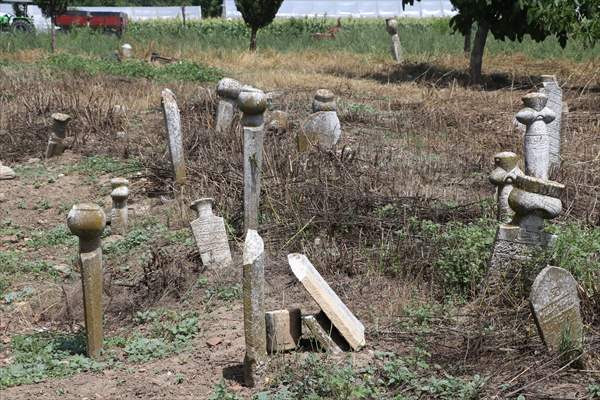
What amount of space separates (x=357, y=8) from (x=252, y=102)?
163 feet

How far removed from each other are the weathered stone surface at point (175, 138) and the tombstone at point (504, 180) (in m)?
3.21

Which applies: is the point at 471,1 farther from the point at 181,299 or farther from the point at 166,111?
the point at 181,299

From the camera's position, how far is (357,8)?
180ft

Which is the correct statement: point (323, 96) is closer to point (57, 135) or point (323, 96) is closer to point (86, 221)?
point (57, 135)

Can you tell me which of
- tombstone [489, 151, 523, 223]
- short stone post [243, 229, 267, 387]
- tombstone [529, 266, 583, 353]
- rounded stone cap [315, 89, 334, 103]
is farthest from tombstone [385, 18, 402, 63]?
short stone post [243, 229, 267, 387]

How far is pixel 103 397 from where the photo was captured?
14.4 feet

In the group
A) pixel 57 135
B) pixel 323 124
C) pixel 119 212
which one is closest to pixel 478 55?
pixel 323 124

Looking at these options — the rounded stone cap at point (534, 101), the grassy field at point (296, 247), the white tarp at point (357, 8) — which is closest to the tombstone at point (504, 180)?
the grassy field at point (296, 247)

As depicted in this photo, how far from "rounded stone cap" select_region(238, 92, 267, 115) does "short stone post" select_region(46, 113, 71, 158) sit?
467 centimetres

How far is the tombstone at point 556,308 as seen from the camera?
440 cm

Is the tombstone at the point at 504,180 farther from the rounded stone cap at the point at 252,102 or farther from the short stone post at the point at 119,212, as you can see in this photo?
the short stone post at the point at 119,212

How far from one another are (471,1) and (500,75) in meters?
2.02

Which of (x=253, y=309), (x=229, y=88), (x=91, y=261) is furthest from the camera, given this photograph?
(x=229, y=88)

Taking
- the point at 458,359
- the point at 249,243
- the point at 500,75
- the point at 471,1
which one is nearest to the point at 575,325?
the point at 458,359
